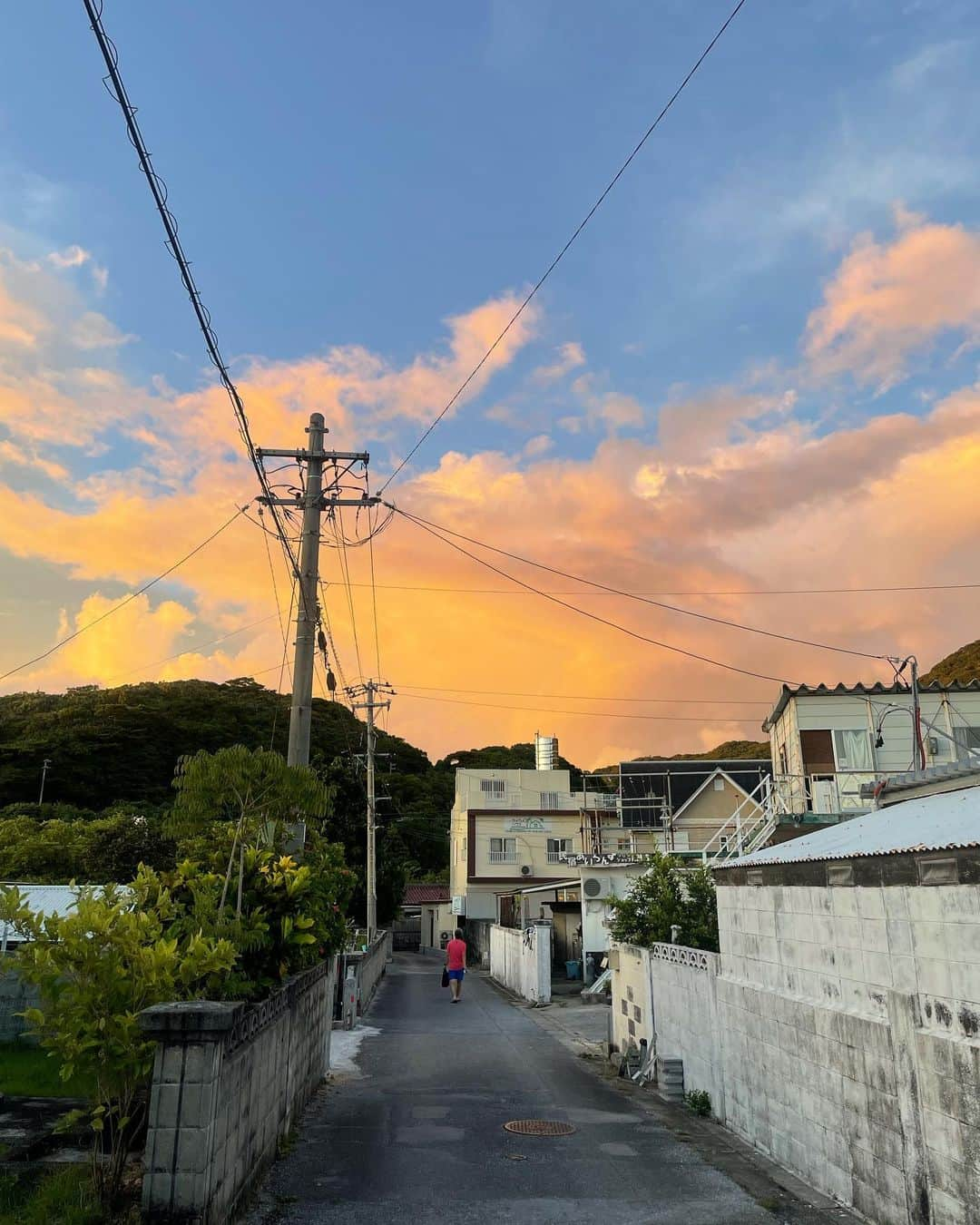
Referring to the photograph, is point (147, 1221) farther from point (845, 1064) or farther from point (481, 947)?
point (481, 947)

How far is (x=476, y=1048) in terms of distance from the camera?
16.6 meters

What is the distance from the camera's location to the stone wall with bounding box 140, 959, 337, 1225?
5.39 meters

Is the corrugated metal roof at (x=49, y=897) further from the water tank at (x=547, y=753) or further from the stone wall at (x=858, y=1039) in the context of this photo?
the water tank at (x=547, y=753)

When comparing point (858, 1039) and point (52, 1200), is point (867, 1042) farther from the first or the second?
point (52, 1200)

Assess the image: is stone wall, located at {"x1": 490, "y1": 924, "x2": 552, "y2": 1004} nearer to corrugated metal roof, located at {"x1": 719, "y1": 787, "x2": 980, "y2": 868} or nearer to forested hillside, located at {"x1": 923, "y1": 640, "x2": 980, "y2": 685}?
corrugated metal roof, located at {"x1": 719, "y1": 787, "x2": 980, "y2": 868}

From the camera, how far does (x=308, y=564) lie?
14.2 metres

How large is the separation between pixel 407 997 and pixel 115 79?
2705 cm

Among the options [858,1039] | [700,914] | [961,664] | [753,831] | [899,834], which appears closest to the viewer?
[858,1039]

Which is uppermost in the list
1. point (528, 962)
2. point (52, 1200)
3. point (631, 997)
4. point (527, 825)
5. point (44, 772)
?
point (44, 772)

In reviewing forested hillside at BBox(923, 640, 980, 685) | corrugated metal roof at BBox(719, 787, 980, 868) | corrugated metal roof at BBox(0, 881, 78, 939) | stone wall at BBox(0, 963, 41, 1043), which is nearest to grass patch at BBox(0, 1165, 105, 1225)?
corrugated metal roof at BBox(719, 787, 980, 868)

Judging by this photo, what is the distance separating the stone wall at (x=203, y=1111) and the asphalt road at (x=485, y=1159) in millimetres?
674

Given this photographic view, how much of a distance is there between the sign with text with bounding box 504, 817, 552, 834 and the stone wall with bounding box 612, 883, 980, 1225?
148ft

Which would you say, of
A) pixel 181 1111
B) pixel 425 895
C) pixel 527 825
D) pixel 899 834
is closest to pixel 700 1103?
pixel 899 834

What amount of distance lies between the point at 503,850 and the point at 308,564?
43.6 meters
